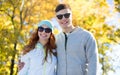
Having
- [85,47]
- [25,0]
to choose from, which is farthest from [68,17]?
[25,0]

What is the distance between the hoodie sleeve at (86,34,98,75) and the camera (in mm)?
4793

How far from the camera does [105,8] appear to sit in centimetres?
2411

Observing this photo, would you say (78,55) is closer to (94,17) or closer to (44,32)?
(44,32)

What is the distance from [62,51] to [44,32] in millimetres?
453

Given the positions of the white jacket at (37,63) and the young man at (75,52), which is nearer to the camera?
the young man at (75,52)

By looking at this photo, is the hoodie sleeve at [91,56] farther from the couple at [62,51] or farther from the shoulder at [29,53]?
the shoulder at [29,53]

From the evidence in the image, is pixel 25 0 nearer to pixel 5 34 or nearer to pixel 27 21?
pixel 27 21

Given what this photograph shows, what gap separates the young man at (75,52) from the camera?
4.88 meters

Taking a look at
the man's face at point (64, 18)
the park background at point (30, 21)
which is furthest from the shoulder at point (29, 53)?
the park background at point (30, 21)

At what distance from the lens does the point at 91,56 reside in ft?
16.0

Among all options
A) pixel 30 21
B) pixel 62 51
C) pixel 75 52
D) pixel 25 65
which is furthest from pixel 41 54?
pixel 30 21

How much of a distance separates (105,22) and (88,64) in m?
19.2

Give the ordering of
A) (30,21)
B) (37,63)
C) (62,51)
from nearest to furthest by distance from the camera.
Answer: (62,51) < (37,63) < (30,21)

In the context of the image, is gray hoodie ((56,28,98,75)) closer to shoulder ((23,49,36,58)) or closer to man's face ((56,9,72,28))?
man's face ((56,9,72,28))
